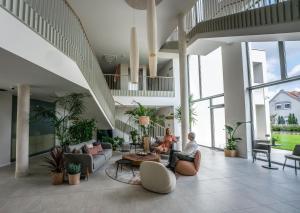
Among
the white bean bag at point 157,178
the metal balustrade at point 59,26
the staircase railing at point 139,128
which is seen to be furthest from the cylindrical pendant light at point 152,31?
the staircase railing at point 139,128

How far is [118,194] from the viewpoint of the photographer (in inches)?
147

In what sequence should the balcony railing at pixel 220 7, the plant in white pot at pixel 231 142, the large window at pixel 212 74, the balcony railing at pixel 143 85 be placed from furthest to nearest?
the balcony railing at pixel 143 85 < the large window at pixel 212 74 < the plant in white pot at pixel 231 142 < the balcony railing at pixel 220 7

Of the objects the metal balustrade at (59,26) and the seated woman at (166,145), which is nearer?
the metal balustrade at (59,26)

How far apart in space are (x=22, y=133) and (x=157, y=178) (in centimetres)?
376

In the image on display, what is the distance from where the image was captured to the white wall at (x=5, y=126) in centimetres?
645

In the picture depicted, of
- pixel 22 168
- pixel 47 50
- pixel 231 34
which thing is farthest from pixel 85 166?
pixel 231 34

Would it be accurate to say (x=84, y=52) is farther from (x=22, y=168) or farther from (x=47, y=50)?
(x=22, y=168)

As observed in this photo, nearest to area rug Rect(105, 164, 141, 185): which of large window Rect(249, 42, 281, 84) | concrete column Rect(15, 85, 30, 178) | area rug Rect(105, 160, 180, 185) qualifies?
area rug Rect(105, 160, 180, 185)

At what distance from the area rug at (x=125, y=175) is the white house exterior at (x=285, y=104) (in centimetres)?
483

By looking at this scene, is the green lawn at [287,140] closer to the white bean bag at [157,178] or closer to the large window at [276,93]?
the large window at [276,93]

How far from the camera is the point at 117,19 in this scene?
7.35m

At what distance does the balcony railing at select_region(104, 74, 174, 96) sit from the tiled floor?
622 centimetres

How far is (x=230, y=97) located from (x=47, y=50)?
681 centimetres

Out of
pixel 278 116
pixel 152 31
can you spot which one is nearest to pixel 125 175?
pixel 152 31
